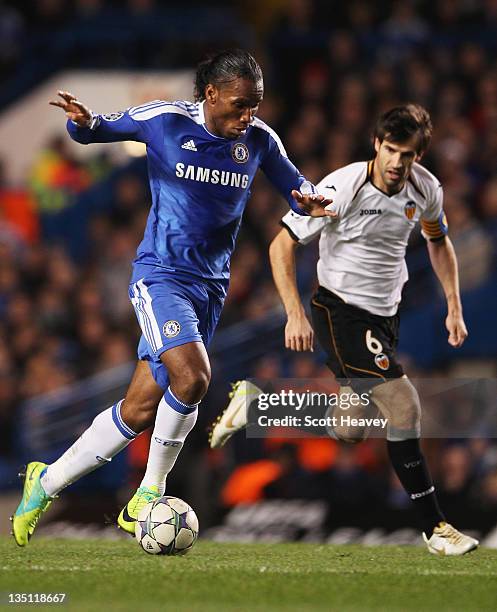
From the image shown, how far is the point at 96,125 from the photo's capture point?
21.7ft

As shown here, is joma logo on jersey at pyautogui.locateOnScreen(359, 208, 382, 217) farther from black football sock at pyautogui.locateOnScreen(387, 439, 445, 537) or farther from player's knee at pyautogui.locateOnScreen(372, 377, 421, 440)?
black football sock at pyautogui.locateOnScreen(387, 439, 445, 537)

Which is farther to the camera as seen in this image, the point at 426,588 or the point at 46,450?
the point at 46,450

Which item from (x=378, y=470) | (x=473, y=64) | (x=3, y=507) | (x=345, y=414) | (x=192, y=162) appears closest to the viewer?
(x=192, y=162)

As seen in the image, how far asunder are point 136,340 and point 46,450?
1.35 meters

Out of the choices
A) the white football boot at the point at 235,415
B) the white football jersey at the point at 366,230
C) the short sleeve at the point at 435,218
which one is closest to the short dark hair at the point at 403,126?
the white football jersey at the point at 366,230

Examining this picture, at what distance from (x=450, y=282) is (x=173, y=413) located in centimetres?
192

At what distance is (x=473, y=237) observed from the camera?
484 inches

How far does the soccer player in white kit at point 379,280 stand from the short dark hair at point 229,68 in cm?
78

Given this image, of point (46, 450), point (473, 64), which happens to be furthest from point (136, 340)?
point (473, 64)

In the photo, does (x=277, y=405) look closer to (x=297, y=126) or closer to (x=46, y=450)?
(x=46, y=450)

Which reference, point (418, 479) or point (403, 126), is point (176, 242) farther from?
point (418, 479)

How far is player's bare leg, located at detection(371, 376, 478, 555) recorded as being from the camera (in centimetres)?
717

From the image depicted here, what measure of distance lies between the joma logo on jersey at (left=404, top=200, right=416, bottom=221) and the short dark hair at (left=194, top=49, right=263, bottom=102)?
115cm

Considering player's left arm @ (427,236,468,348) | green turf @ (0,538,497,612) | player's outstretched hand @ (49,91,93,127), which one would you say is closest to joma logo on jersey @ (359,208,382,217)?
player's left arm @ (427,236,468,348)
